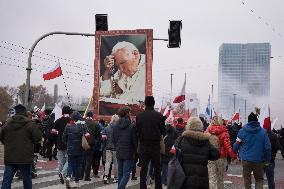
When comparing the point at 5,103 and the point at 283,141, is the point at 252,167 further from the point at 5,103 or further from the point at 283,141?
the point at 5,103

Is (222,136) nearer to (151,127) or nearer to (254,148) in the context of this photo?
(254,148)

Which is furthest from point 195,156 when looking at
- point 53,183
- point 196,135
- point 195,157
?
point 53,183

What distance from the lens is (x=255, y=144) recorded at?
997 cm

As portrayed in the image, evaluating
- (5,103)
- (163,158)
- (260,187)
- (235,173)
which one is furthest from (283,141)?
(5,103)

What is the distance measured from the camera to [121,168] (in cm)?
1034

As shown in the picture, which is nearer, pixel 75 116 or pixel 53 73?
pixel 75 116

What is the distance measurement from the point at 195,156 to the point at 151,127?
3252 mm

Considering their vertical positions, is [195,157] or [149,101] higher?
[149,101]

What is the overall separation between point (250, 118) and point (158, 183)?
2385mm

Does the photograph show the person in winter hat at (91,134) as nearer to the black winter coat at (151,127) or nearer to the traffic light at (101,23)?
the black winter coat at (151,127)

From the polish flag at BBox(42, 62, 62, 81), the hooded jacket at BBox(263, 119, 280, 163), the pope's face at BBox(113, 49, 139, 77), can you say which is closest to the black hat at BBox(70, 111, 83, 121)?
the hooded jacket at BBox(263, 119, 280, 163)

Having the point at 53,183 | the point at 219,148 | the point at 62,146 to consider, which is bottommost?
the point at 53,183

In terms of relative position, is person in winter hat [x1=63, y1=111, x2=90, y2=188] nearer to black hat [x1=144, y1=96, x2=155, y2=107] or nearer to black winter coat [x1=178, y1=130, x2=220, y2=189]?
black hat [x1=144, y1=96, x2=155, y2=107]

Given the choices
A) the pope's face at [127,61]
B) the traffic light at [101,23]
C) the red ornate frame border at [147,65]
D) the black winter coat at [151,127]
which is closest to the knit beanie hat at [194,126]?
the black winter coat at [151,127]
